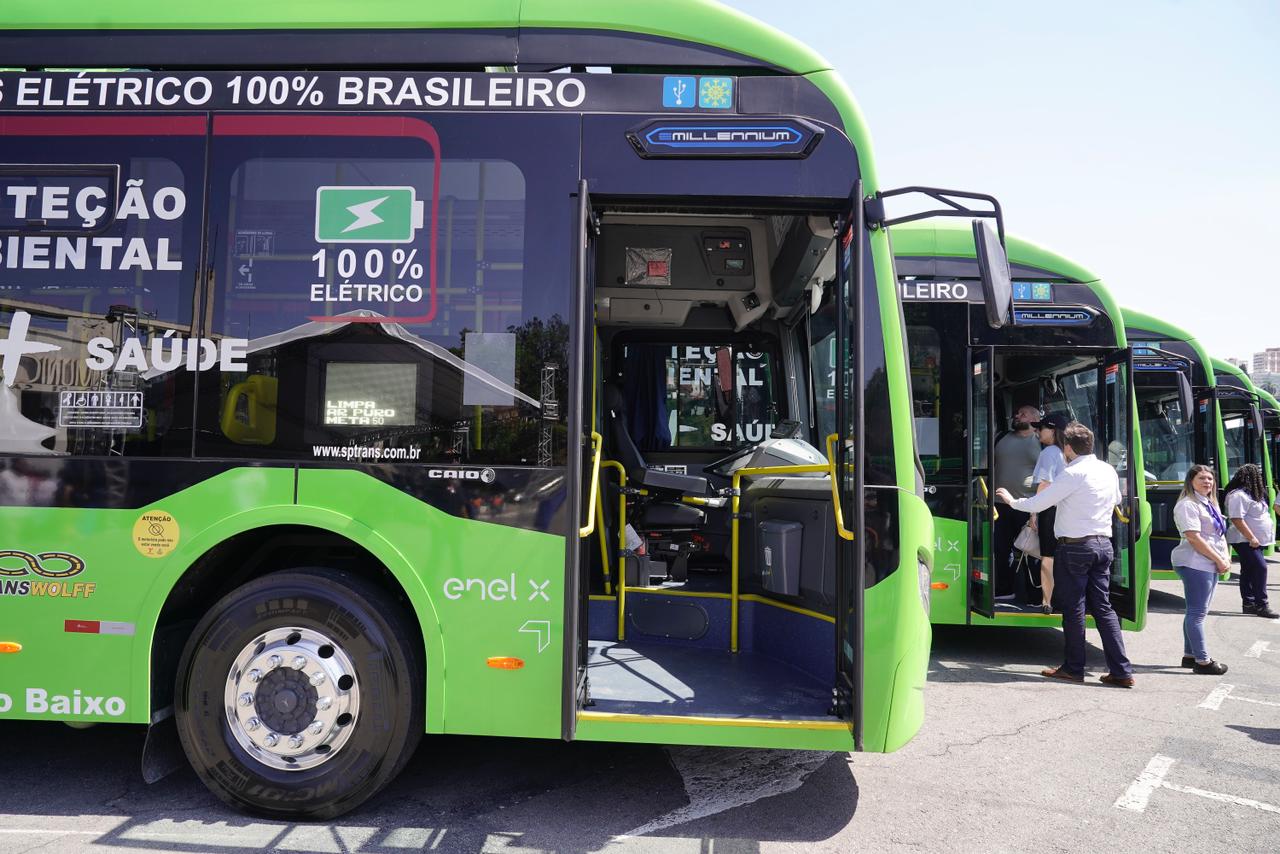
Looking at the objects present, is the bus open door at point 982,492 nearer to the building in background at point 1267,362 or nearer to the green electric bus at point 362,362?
the green electric bus at point 362,362

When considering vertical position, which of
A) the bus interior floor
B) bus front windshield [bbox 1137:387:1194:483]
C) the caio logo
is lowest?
the bus interior floor

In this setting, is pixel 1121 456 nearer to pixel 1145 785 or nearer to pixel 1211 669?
pixel 1211 669

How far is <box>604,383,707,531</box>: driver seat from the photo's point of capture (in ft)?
18.3

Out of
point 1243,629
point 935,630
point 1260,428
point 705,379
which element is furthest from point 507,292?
point 1260,428

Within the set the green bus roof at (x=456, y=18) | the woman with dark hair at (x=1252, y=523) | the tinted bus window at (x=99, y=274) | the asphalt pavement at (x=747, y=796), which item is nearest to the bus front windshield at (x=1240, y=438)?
the woman with dark hair at (x=1252, y=523)

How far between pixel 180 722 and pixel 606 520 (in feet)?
8.66

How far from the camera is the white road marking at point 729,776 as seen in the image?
376 centimetres

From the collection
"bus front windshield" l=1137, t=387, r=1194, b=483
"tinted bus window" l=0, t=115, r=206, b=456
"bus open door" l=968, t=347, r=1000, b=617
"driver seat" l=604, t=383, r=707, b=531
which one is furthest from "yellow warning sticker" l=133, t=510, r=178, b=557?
"bus front windshield" l=1137, t=387, r=1194, b=483

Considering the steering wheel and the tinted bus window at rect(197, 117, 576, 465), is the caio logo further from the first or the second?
the steering wheel

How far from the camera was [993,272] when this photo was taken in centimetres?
345

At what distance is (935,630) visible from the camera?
26.9 feet

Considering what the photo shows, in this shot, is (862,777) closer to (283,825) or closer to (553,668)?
(553,668)

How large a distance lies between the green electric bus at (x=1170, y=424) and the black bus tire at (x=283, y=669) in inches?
376

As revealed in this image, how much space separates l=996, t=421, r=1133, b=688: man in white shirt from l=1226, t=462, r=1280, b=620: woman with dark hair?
3913mm
